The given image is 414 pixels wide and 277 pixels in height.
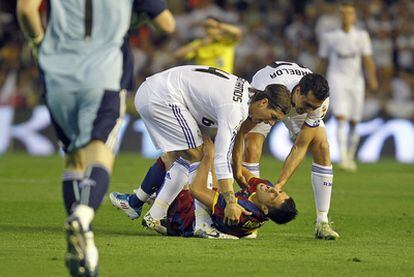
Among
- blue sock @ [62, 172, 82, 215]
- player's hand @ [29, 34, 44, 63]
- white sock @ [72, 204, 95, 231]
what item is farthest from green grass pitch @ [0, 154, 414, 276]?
player's hand @ [29, 34, 44, 63]

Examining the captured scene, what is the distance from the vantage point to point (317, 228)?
10133 mm

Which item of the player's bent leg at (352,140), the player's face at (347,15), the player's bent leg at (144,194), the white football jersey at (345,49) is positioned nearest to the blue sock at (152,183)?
the player's bent leg at (144,194)

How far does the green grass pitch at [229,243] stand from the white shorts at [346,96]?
3.94 meters

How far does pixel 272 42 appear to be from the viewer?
952 inches

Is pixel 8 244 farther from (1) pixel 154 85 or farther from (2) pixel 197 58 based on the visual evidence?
(2) pixel 197 58

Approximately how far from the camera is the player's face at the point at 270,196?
9484 mm

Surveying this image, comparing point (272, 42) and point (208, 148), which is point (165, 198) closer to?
point (208, 148)

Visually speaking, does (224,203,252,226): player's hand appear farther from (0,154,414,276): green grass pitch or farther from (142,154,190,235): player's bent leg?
(142,154,190,235): player's bent leg

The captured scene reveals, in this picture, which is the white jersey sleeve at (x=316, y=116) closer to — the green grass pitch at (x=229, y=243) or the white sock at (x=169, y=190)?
the green grass pitch at (x=229, y=243)

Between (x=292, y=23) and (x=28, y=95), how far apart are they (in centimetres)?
576

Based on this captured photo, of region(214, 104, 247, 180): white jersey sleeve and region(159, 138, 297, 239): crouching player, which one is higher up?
region(214, 104, 247, 180): white jersey sleeve

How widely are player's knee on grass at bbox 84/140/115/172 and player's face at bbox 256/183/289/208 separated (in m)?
2.68

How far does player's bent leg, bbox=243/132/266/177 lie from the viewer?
11.0 metres

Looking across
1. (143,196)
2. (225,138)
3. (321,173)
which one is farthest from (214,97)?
(143,196)
